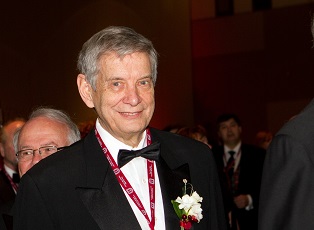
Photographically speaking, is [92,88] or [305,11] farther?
[305,11]

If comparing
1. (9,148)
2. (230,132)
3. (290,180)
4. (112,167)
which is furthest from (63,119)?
(230,132)

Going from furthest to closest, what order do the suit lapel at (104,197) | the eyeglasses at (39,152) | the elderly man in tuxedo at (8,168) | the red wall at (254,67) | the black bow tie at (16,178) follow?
the red wall at (254,67), the black bow tie at (16,178), the elderly man in tuxedo at (8,168), the eyeglasses at (39,152), the suit lapel at (104,197)

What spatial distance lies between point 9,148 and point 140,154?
11.6 ft

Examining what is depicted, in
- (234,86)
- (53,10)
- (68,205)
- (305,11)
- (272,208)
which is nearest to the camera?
(272,208)

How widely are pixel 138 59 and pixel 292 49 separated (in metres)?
12.4

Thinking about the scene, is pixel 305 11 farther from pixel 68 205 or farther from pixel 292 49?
pixel 68 205

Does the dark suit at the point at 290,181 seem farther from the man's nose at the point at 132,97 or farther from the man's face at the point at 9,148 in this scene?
the man's face at the point at 9,148

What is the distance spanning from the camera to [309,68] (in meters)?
14.7

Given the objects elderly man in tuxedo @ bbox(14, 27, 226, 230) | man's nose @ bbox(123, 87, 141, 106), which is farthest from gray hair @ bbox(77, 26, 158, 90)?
man's nose @ bbox(123, 87, 141, 106)

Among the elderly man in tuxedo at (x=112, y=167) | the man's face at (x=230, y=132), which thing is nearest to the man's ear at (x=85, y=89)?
the elderly man in tuxedo at (x=112, y=167)

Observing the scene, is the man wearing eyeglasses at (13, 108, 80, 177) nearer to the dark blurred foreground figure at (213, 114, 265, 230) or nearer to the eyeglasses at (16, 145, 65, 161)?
the eyeglasses at (16, 145, 65, 161)

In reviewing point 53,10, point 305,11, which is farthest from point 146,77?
point 305,11

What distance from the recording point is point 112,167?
2.85 meters

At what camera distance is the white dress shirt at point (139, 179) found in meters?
2.79
